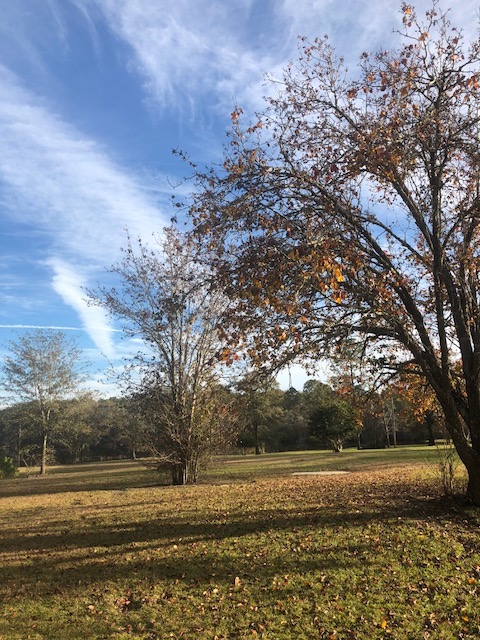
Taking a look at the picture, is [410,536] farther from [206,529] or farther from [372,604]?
[206,529]

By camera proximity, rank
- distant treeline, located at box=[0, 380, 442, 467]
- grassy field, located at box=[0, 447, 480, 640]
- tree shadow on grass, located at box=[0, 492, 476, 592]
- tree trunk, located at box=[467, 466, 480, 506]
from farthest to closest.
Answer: distant treeline, located at box=[0, 380, 442, 467]
tree trunk, located at box=[467, 466, 480, 506]
tree shadow on grass, located at box=[0, 492, 476, 592]
grassy field, located at box=[0, 447, 480, 640]

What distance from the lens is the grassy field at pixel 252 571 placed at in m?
5.04

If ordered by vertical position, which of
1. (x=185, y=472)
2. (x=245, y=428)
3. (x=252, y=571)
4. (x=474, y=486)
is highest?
(x=245, y=428)

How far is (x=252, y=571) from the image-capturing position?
254 inches

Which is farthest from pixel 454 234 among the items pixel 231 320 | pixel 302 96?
pixel 231 320

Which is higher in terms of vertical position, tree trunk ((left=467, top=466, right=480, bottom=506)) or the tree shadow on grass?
tree trunk ((left=467, top=466, right=480, bottom=506))

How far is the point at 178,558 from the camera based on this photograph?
23.5 ft

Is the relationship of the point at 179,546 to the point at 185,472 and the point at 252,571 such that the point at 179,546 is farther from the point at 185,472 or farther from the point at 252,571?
the point at 185,472

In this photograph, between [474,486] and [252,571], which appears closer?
[252,571]

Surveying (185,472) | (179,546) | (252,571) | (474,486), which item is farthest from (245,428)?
(252,571)

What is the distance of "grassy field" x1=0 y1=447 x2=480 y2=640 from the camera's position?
5.04 m

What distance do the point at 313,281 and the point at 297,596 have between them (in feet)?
12.6

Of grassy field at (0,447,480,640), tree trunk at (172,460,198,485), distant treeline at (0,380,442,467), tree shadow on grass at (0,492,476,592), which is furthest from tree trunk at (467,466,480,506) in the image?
tree trunk at (172,460,198,485)

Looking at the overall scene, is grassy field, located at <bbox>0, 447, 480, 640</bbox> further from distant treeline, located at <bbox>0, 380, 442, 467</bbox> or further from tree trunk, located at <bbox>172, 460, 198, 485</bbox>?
tree trunk, located at <bbox>172, 460, 198, 485</bbox>
